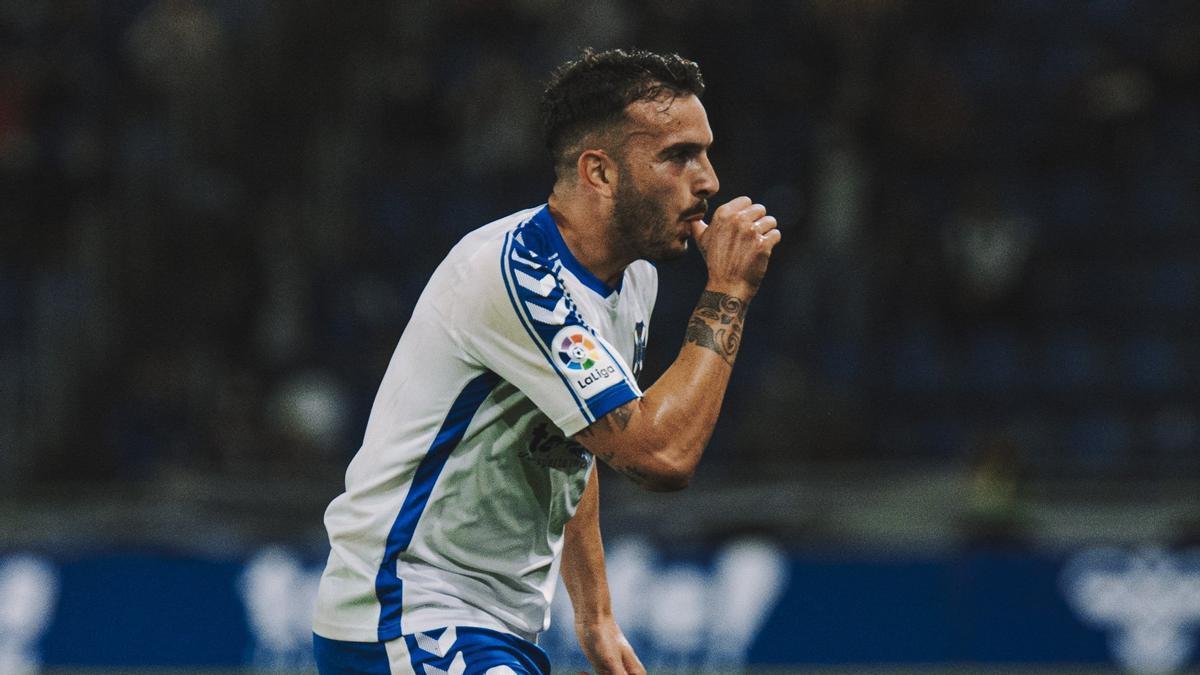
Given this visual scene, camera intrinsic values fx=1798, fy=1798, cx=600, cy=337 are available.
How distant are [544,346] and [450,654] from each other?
69cm

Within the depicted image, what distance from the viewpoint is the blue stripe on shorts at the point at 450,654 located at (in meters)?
3.86

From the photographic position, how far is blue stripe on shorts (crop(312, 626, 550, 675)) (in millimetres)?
3862

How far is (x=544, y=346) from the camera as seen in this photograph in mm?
3834

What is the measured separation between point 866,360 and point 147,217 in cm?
516

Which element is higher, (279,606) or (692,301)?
(692,301)

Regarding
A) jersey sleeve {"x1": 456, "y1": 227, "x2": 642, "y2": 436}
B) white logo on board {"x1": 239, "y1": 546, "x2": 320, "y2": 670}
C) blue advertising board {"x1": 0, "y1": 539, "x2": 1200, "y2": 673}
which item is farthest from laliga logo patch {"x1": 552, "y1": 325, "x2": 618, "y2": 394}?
white logo on board {"x1": 239, "y1": 546, "x2": 320, "y2": 670}

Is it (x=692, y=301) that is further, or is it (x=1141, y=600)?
(x=692, y=301)

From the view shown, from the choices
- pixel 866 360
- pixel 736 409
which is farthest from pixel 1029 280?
pixel 736 409

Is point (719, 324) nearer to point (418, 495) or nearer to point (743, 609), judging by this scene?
point (418, 495)

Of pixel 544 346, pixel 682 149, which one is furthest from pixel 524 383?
pixel 682 149

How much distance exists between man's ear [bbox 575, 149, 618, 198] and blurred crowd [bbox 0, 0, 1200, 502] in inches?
280


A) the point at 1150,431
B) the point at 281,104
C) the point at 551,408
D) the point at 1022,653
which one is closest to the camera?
the point at 551,408

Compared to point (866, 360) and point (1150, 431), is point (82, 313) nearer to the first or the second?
point (866, 360)

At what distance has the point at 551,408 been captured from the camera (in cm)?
383
